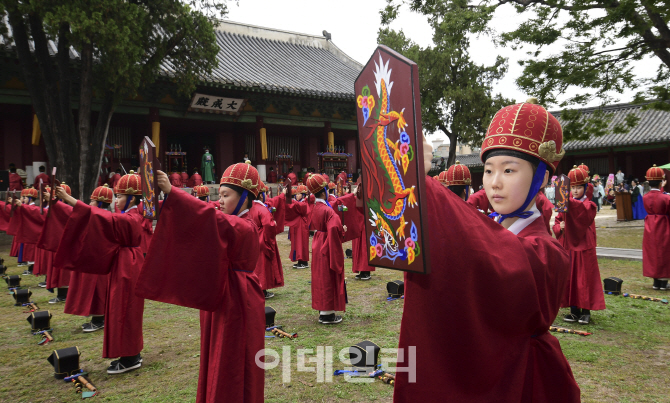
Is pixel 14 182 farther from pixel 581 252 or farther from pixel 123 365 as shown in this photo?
pixel 581 252

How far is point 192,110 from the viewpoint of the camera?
1736 centimetres

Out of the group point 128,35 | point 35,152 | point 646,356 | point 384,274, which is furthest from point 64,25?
point 646,356

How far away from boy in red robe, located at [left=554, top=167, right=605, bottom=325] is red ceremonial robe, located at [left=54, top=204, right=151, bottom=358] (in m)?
5.72

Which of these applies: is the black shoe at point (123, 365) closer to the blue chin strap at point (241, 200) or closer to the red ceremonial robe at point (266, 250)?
the red ceremonial robe at point (266, 250)

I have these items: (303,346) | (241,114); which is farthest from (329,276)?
(241,114)

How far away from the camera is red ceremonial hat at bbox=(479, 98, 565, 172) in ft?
6.10

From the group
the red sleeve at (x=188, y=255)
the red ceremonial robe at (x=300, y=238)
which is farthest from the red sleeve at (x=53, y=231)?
the red ceremonial robe at (x=300, y=238)

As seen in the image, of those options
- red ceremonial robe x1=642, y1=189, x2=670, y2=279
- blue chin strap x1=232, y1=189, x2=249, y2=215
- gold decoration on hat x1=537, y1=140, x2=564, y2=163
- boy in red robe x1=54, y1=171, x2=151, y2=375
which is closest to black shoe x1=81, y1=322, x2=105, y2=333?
boy in red robe x1=54, y1=171, x2=151, y2=375

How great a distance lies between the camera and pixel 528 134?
188 centimetres

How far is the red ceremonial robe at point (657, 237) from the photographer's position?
24.9 ft

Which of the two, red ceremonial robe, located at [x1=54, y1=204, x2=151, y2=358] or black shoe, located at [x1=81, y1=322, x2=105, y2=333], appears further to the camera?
black shoe, located at [x1=81, y1=322, x2=105, y2=333]

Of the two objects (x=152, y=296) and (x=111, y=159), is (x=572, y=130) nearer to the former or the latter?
(x=152, y=296)

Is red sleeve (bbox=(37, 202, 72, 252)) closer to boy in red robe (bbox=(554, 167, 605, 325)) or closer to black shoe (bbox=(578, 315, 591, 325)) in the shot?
boy in red robe (bbox=(554, 167, 605, 325))

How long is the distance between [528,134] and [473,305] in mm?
876
